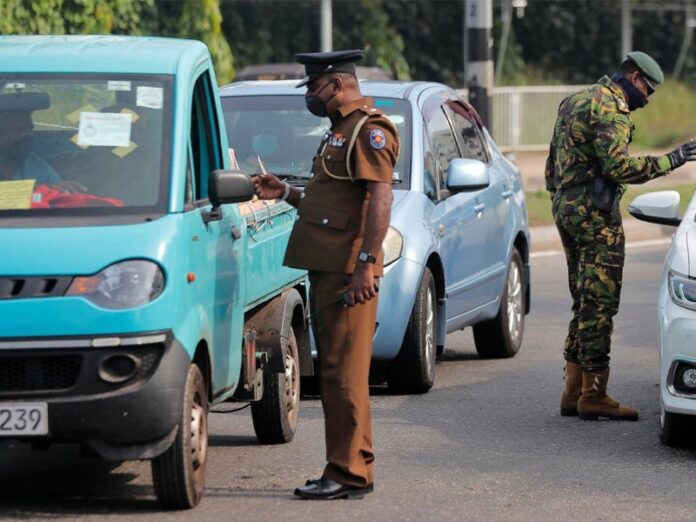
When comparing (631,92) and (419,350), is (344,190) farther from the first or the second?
(419,350)

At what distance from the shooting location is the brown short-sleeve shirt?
659 centimetres

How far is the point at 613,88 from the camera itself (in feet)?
28.8

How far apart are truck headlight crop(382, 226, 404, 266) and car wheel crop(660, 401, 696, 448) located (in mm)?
1922

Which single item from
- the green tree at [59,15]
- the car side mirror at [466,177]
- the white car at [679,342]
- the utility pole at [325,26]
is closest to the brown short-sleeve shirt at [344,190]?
the white car at [679,342]

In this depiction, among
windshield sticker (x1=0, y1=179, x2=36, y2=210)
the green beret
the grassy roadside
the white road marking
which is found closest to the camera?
windshield sticker (x1=0, y1=179, x2=36, y2=210)

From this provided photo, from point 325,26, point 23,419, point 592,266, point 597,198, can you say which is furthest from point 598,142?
point 325,26

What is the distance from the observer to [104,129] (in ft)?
22.0

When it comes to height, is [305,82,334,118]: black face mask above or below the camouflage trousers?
above

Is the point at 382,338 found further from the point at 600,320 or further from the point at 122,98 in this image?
the point at 122,98

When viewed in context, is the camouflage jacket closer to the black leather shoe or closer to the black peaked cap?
the black peaked cap

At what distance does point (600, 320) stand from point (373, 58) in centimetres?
2850

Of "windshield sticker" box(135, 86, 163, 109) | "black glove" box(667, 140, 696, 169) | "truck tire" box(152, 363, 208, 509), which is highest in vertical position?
"windshield sticker" box(135, 86, 163, 109)

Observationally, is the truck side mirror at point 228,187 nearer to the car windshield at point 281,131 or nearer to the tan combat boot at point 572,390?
the tan combat boot at point 572,390

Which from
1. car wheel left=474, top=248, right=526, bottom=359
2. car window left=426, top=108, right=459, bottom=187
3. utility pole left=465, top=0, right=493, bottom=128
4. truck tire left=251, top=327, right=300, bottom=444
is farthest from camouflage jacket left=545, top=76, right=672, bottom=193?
utility pole left=465, top=0, right=493, bottom=128
